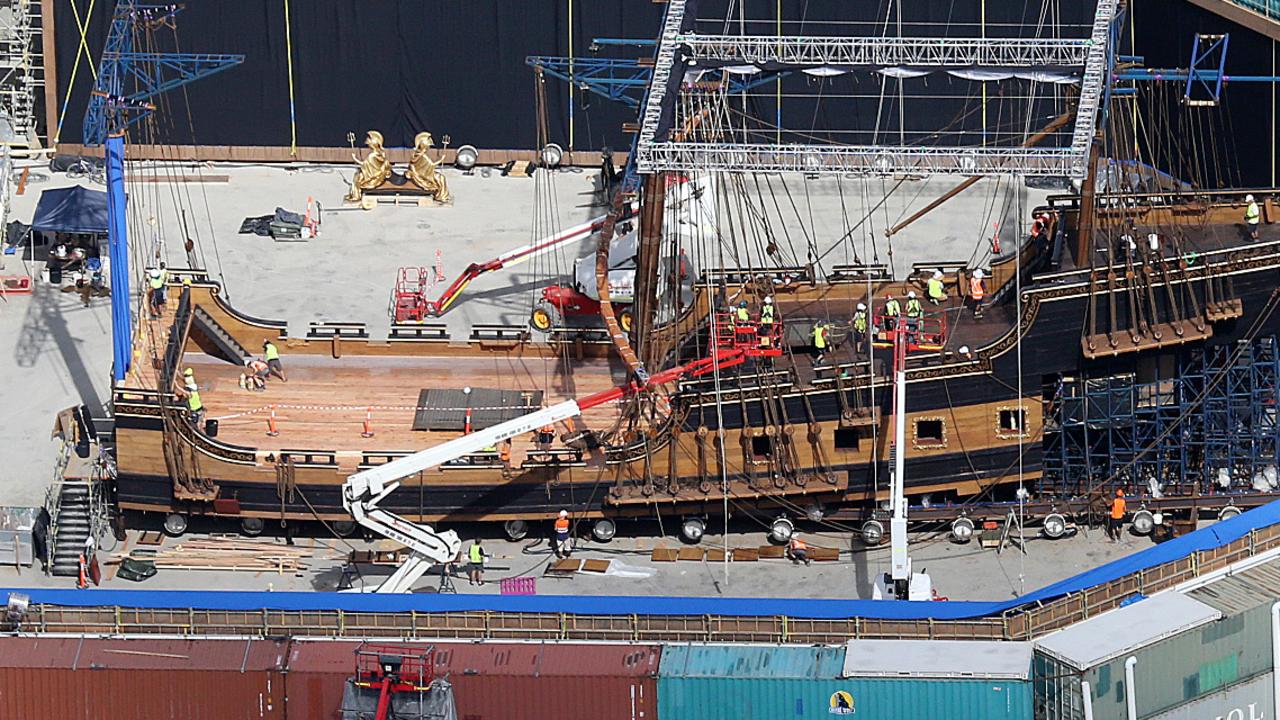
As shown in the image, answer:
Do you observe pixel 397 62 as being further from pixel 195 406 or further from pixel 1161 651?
pixel 1161 651

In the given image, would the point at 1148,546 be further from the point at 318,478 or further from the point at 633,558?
the point at 318,478

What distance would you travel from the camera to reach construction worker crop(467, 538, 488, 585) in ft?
203

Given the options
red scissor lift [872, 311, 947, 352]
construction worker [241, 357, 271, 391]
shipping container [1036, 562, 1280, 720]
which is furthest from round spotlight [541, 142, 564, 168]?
shipping container [1036, 562, 1280, 720]

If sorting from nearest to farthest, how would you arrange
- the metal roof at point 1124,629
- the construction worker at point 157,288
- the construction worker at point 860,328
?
the metal roof at point 1124,629, the construction worker at point 860,328, the construction worker at point 157,288

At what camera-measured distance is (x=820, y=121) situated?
8831cm

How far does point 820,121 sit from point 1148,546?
27685 millimetres

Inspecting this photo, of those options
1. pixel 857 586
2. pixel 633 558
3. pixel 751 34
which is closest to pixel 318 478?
pixel 633 558

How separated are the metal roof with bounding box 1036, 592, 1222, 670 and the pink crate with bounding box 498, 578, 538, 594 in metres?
11.1

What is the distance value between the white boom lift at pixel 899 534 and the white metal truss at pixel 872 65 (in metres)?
3.61

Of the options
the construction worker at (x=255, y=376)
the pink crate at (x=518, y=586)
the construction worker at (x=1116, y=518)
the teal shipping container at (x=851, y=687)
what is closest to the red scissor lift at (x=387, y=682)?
the teal shipping container at (x=851, y=687)

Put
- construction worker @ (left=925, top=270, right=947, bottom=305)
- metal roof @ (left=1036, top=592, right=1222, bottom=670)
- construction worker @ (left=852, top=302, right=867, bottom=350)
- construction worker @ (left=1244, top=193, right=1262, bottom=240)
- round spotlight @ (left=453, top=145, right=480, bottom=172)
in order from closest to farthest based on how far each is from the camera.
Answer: metal roof @ (left=1036, top=592, right=1222, bottom=670) → construction worker @ (left=852, top=302, right=867, bottom=350) → construction worker @ (left=925, top=270, right=947, bottom=305) → construction worker @ (left=1244, top=193, right=1262, bottom=240) → round spotlight @ (left=453, top=145, right=480, bottom=172)

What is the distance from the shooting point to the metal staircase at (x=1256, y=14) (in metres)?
77.1

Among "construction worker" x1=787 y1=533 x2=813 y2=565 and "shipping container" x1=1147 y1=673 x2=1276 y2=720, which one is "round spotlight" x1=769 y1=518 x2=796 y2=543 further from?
"shipping container" x1=1147 y1=673 x2=1276 y2=720

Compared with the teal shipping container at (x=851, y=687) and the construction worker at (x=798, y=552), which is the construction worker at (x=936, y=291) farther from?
the teal shipping container at (x=851, y=687)
